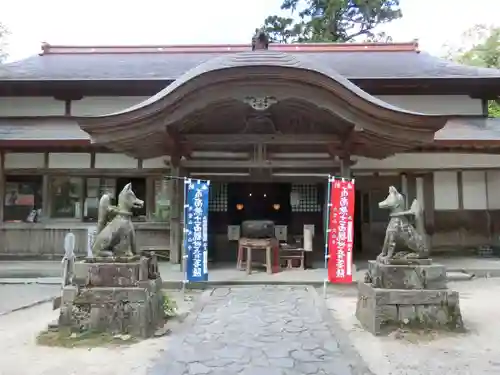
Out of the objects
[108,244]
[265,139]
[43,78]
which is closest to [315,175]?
[265,139]

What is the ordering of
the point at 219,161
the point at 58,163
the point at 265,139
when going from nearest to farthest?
the point at 265,139 → the point at 219,161 → the point at 58,163

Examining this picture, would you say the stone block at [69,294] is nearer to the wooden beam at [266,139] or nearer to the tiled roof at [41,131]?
the wooden beam at [266,139]

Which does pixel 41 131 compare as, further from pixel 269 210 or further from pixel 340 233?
pixel 340 233

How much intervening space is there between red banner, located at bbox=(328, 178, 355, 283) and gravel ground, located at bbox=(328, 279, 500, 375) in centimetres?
164

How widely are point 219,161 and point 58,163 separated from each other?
14.0 feet

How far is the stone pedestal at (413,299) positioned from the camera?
516 cm

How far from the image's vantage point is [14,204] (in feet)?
36.2

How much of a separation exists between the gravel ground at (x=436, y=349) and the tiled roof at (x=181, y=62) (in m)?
6.92

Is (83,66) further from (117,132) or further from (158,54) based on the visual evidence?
(117,132)

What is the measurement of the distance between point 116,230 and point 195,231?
3049 millimetres

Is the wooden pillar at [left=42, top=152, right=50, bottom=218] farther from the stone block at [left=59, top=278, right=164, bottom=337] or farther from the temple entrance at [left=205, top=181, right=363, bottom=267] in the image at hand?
the stone block at [left=59, top=278, right=164, bottom=337]

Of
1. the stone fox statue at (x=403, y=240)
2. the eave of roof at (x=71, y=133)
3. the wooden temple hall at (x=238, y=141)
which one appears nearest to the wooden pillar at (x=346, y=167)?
the wooden temple hall at (x=238, y=141)

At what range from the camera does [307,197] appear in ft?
43.1

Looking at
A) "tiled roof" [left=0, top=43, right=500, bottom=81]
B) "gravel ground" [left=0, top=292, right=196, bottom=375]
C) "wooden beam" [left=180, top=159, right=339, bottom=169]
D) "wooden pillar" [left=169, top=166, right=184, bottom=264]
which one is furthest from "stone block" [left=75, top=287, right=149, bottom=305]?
"tiled roof" [left=0, top=43, right=500, bottom=81]
